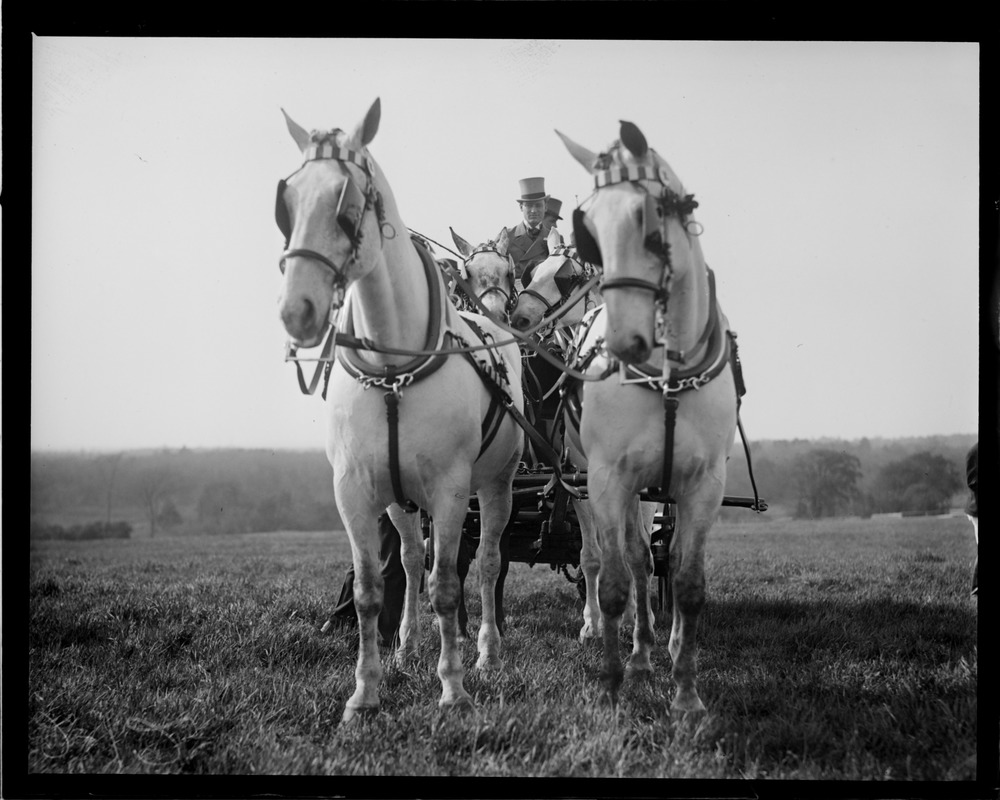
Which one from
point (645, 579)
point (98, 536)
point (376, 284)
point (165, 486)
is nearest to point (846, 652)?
point (645, 579)

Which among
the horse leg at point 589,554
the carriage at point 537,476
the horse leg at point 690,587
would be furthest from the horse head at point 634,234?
the horse leg at point 589,554

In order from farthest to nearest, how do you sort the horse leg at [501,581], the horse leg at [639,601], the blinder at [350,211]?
the horse leg at [501,581] < the horse leg at [639,601] < the blinder at [350,211]

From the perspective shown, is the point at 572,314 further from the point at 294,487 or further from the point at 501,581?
the point at 294,487

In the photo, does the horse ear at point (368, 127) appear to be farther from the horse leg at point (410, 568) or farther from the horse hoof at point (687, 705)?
the horse hoof at point (687, 705)

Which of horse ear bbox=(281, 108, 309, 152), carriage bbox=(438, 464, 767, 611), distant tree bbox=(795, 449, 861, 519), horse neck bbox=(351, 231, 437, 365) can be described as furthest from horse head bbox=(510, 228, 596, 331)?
distant tree bbox=(795, 449, 861, 519)

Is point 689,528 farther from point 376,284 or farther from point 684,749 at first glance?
point 376,284

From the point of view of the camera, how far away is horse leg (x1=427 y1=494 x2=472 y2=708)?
429 cm

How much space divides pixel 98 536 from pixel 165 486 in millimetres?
2937

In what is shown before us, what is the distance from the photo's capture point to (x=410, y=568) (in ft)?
18.5

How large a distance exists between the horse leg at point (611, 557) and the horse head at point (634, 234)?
68 centimetres

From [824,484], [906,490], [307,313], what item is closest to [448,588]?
[307,313]

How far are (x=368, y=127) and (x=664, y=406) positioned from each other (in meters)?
1.71

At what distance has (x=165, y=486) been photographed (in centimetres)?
1570

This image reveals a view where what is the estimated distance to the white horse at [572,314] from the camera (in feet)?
17.6
